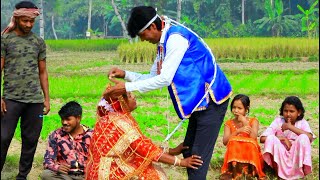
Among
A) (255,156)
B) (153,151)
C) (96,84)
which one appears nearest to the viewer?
(153,151)

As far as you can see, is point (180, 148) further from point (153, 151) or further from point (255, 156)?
point (255, 156)

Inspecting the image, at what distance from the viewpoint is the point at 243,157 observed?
5.40m

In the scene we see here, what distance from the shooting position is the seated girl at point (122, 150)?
398 cm

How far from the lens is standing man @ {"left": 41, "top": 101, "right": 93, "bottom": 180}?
4.97 metres

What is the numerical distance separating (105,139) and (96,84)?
9.23 m

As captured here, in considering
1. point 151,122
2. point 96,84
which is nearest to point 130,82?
point 151,122

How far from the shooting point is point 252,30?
4097 centimetres

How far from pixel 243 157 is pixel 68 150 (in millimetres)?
1444

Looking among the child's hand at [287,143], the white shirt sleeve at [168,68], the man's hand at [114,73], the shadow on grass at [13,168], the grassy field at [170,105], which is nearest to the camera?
the white shirt sleeve at [168,68]

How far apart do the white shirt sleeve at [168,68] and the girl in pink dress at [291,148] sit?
71.8 inches

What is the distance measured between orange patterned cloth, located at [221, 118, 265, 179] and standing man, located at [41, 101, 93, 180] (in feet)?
3.94

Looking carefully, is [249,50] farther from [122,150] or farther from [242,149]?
[122,150]

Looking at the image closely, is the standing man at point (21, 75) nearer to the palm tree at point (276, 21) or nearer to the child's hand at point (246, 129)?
the child's hand at point (246, 129)

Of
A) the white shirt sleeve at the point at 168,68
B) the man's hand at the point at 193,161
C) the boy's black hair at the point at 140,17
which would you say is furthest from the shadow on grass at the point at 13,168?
the boy's black hair at the point at 140,17
